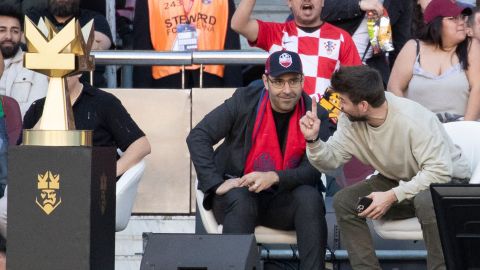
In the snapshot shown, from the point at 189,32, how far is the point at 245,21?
1.07 m

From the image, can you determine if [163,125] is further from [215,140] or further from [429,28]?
[429,28]

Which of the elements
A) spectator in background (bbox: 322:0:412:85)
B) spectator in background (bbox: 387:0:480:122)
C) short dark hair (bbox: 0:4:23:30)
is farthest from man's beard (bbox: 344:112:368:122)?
short dark hair (bbox: 0:4:23:30)

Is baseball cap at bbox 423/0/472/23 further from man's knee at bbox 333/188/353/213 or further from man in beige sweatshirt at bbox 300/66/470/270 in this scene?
man's knee at bbox 333/188/353/213

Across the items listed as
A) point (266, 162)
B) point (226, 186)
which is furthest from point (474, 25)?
point (226, 186)

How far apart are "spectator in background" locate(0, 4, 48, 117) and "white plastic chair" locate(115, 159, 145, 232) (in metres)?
1.42

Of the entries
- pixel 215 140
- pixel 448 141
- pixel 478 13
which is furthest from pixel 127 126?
pixel 478 13

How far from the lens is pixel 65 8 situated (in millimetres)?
9961

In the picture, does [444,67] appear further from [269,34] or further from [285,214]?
[285,214]

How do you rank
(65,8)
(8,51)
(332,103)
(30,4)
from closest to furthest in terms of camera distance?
(332,103) → (8,51) → (65,8) → (30,4)

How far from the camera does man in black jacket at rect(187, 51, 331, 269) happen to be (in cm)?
780

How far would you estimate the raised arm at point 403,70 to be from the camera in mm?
8945

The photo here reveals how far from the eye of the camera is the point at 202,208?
8.00 m

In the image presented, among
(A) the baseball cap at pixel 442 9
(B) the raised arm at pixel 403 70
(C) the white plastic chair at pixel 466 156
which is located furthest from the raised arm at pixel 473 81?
(C) the white plastic chair at pixel 466 156

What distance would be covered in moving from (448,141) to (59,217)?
8.03 ft
